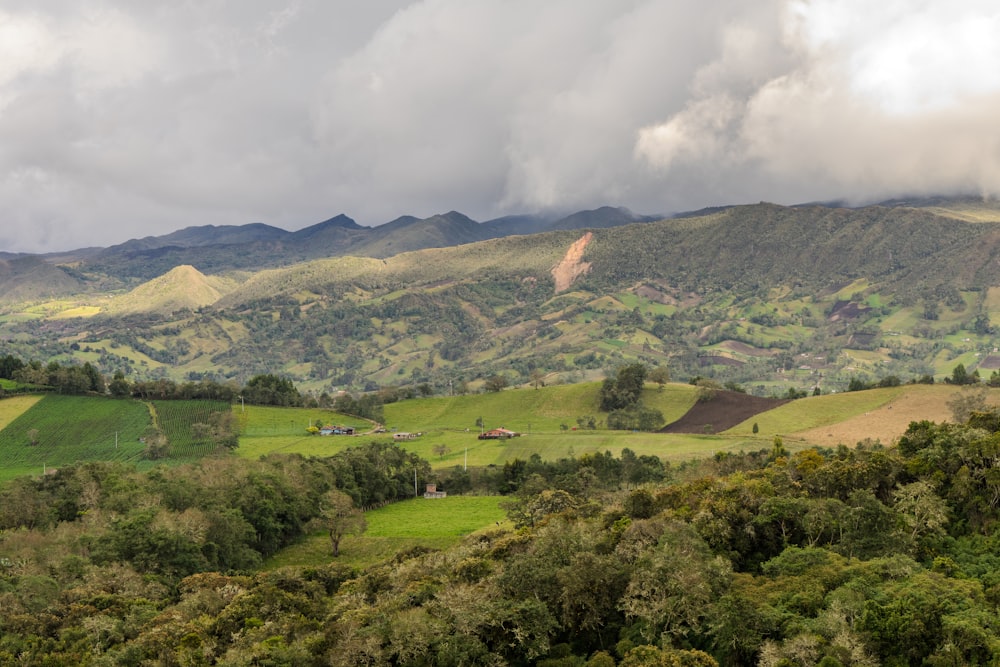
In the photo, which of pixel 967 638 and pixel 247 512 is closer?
pixel 967 638

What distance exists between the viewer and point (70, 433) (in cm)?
15425

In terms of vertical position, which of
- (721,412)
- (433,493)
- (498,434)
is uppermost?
(721,412)

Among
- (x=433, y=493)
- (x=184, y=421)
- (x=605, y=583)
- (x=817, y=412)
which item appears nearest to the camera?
(x=605, y=583)

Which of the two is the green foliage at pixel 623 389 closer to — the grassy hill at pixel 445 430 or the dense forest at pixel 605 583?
the grassy hill at pixel 445 430

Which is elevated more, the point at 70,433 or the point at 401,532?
the point at 70,433

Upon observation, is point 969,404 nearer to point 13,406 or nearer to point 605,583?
point 605,583

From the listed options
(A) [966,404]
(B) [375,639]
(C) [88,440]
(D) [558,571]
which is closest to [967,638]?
(D) [558,571]

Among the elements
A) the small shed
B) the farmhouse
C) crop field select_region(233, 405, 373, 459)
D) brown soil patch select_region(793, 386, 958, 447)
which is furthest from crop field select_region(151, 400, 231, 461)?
brown soil patch select_region(793, 386, 958, 447)

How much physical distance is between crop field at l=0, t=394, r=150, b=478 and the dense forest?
2441 inches

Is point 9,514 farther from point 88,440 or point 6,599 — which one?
point 88,440

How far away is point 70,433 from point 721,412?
446 feet

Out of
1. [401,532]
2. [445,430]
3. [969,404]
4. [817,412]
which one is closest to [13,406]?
[445,430]

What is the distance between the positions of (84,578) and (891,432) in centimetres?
11757

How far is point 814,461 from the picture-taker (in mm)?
74875
